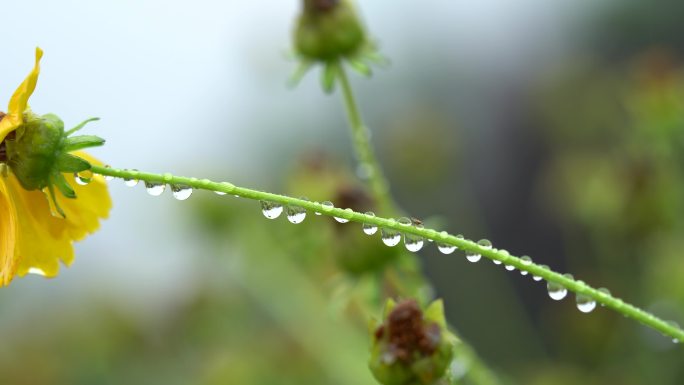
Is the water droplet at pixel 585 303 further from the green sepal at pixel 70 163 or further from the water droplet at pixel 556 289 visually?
the green sepal at pixel 70 163

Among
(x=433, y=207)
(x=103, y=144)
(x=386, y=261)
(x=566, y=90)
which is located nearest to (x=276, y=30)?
(x=433, y=207)

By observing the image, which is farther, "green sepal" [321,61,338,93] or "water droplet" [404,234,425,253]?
"green sepal" [321,61,338,93]

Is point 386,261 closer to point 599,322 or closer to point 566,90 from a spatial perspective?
point 599,322

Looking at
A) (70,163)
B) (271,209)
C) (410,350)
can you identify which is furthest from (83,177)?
(410,350)

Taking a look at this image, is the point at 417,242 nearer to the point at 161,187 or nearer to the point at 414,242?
the point at 414,242

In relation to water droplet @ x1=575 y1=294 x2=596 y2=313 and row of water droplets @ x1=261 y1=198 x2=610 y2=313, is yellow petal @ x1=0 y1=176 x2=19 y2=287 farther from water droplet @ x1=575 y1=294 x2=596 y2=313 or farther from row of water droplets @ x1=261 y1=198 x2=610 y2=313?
water droplet @ x1=575 y1=294 x2=596 y2=313

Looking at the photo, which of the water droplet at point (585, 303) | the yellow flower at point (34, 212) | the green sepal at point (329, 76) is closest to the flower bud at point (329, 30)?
the green sepal at point (329, 76)

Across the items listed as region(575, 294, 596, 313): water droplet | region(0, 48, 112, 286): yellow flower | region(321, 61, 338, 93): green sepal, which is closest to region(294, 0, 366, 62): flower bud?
region(321, 61, 338, 93): green sepal
